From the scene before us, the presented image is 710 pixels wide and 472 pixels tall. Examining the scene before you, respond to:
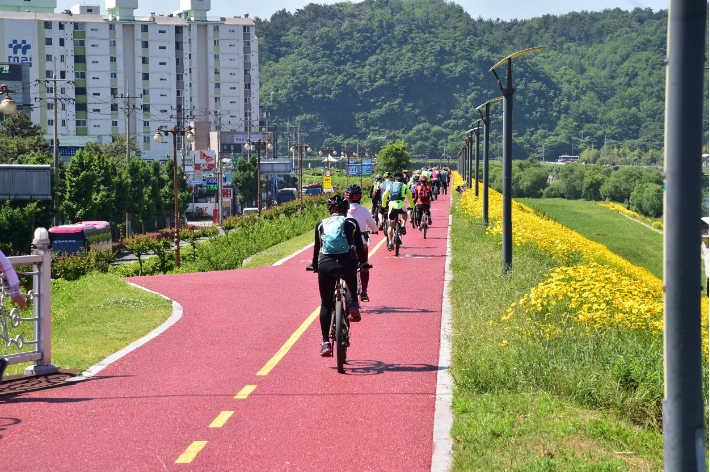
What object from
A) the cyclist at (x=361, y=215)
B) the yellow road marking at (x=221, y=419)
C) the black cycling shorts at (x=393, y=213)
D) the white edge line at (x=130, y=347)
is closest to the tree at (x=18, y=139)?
the black cycling shorts at (x=393, y=213)

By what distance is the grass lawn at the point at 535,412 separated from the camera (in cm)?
552

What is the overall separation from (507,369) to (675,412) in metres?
3.56

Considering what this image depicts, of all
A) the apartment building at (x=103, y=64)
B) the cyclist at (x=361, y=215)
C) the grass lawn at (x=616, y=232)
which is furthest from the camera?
the apartment building at (x=103, y=64)

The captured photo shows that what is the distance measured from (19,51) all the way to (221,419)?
111 meters

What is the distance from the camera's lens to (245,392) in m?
7.79

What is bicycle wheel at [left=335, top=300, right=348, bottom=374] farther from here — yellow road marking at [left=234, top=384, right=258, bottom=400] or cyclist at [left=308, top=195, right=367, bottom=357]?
yellow road marking at [left=234, top=384, right=258, bottom=400]

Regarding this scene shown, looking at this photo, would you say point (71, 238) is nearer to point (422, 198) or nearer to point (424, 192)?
point (422, 198)

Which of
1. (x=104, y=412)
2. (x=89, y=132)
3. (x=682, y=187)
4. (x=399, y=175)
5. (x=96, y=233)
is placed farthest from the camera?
(x=89, y=132)

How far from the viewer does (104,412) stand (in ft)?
23.5

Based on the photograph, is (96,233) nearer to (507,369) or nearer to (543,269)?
(543,269)

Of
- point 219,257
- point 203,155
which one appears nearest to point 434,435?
point 219,257

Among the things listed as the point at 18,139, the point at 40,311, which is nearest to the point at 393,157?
the point at 18,139

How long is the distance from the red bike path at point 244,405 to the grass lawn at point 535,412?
0.39 meters

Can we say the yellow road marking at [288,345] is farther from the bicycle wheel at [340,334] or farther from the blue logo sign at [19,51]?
the blue logo sign at [19,51]
